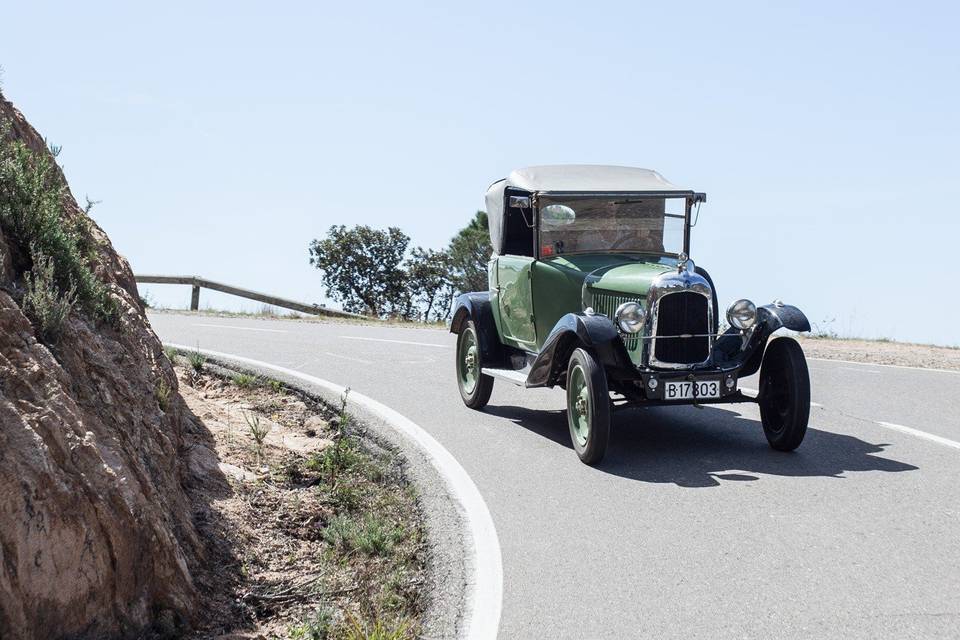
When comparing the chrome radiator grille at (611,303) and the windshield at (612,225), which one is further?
the windshield at (612,225)

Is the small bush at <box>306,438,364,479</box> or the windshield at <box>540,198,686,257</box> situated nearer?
the small bush at <box>306,438,364,479</box>

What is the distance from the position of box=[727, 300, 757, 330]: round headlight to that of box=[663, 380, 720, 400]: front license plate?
0.66 m

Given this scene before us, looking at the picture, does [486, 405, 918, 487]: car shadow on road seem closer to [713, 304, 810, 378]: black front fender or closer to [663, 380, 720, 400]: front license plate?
[663, 380, 720, 400]: front license plate

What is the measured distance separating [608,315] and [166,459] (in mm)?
4069

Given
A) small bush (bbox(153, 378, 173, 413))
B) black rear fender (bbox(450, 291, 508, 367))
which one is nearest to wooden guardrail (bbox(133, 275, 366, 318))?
black rear fender (bbox(450, 291, 508, 367))

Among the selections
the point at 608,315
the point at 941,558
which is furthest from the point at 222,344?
the point at 941,558

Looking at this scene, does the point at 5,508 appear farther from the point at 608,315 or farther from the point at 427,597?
the point at 608,315

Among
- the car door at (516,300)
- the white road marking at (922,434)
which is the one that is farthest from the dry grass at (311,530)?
the white road marking at (922,434)

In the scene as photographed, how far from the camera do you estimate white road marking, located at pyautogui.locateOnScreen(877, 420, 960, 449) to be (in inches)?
334

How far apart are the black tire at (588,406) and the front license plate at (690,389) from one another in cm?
55

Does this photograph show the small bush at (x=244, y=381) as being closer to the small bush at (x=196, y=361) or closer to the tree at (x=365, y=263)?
the small bush at (x=196, y=361)

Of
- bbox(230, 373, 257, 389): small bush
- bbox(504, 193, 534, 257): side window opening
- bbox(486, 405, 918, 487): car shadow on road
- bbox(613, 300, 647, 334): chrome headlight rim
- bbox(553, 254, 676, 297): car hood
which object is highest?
bbox(504, 193, 534, 257): side window opening

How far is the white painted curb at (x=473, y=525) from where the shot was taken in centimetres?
477

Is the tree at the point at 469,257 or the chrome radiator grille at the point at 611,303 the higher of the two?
the tree at the point at 469,257
